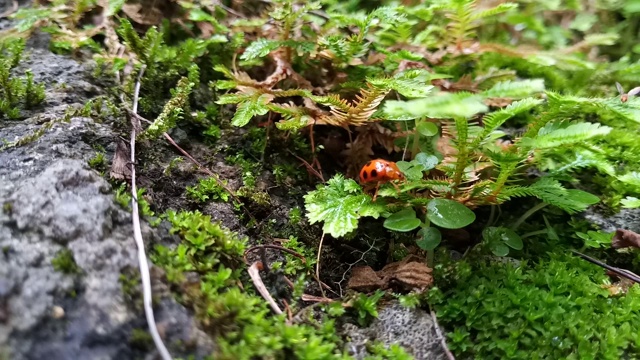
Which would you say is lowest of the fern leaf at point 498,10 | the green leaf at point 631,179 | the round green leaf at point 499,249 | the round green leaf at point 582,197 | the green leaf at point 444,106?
the round green leaf at point 499,249

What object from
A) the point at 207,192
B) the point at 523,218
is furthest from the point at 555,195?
the point at 207,192

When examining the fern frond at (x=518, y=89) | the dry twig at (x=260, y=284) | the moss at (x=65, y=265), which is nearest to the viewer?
the moss at (x=65, y=265)

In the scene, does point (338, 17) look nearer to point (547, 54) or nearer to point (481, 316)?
point (547, 54)

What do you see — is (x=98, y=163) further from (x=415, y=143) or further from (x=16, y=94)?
(x=415, y=143)

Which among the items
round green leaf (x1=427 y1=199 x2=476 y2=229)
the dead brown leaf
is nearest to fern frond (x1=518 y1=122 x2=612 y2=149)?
round green leaf (x1=427 y1=199 x2=476 y2=229)

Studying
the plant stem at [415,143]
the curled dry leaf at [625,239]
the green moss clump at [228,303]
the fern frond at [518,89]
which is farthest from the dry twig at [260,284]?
the curled dry leaf at [625,239]

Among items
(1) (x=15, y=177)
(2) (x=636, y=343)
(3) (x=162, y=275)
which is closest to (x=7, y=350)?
(3) (x=162, y=275)

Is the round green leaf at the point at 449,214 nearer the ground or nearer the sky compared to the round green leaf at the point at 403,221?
nearer the sky

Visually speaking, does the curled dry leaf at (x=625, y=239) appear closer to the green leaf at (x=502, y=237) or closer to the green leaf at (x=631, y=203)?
the green leaf at (x=631, y=203)
